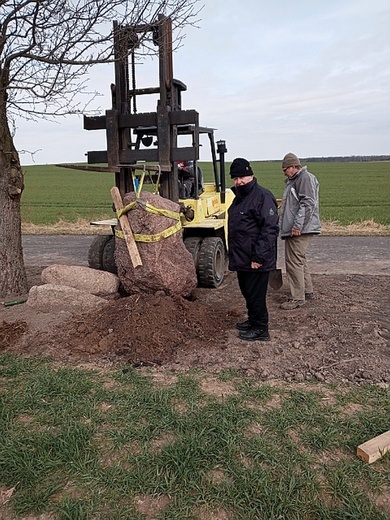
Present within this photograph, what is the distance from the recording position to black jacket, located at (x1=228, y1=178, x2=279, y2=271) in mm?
5027

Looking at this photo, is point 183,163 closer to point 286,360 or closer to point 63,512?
point 286,360

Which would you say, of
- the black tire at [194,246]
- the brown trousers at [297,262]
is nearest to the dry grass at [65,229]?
the black tire at [194,246]

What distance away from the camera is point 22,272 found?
686cm

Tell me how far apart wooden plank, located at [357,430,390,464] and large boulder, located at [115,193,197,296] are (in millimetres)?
3438

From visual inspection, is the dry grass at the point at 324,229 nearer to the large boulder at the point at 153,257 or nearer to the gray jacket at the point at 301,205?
the large boulder at the point at 153,257

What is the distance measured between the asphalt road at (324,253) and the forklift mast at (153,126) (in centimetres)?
337

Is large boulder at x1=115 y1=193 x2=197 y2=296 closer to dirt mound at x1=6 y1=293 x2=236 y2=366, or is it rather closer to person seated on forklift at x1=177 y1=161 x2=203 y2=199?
dirt mound at x1=6 y1=293 x2=236 y2=366

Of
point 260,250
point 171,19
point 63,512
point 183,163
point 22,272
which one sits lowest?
point 63,512

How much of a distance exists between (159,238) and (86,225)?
1058 centimetres

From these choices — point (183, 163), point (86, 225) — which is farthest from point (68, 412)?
point (86, 225)

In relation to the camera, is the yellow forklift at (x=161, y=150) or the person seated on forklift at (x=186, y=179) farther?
the person seated on forklift at (x=186, y=179)

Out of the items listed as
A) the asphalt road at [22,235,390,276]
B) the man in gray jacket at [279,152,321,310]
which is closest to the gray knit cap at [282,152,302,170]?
the man in gray jacket at [279,152,321,310]

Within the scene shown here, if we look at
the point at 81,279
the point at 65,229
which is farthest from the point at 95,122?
the point at 65,229

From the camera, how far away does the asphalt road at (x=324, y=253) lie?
372 inches
